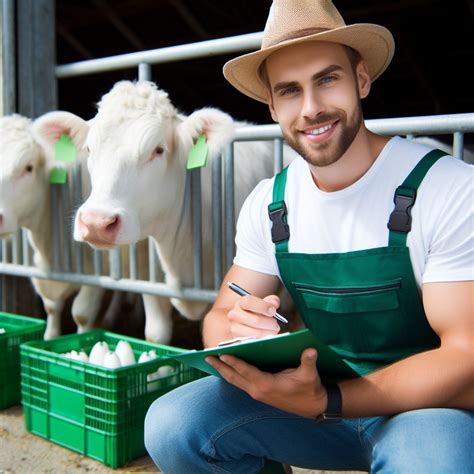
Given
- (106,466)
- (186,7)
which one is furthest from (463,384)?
(186,7)

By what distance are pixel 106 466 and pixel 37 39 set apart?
8.96 ft

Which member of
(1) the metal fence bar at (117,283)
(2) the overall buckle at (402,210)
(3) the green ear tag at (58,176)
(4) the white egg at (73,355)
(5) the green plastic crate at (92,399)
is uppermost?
(3) the green ear tag at (58,176)

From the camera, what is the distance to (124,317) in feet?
Result: 15.1

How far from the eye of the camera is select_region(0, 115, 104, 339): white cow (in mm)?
3303

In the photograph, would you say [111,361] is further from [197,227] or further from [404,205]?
[404,205]

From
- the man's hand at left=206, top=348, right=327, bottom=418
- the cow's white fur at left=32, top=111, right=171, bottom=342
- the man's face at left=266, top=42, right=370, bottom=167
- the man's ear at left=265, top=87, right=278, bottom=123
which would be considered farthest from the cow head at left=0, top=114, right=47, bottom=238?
the man's hand at left=206, top=348, right=327, bottom=418

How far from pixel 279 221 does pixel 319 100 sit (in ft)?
1.15

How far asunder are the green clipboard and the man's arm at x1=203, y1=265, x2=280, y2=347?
0.09 m

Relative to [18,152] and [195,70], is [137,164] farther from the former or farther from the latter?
[195,70]

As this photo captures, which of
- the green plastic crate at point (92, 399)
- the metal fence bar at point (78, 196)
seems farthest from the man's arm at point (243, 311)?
the metal fence bar at point (78, 196)

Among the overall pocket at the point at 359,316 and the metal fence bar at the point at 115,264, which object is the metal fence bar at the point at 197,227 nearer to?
the metal fence bar at the point at 115,264

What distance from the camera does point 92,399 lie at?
2424mm

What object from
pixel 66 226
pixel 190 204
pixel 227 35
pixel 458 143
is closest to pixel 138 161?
pixel 190 204

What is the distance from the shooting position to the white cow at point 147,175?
2.56m
